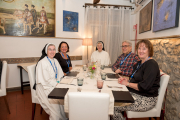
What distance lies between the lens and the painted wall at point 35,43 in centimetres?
366

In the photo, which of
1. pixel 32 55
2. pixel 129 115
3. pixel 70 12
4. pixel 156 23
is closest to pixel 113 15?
pixel 70 12

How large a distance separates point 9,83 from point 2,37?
4.45ft

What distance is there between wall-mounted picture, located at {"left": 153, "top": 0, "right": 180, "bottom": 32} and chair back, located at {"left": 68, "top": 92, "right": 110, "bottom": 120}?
1.88 m

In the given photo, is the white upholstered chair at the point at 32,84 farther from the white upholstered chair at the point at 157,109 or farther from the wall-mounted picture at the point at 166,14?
the wall-mounted picture at the point at 166,14

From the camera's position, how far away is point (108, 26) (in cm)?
457

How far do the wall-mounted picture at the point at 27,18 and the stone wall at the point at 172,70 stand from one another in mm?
3213

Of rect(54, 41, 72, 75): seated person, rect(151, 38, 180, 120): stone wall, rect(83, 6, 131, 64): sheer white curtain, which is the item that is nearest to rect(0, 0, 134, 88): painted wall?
rect(83, 6, 131, 64): sheer white curtain

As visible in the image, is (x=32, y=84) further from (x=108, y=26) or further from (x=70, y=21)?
(x=108, y=26)

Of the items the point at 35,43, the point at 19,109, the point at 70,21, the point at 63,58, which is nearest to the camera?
the point at 19,109

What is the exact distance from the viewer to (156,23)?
2.78 m

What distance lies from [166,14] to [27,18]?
359 cm

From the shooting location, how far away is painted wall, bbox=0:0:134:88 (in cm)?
366

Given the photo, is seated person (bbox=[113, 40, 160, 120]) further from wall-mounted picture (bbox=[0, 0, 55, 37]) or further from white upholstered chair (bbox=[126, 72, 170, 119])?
wall-mounted picture (bbox=[0, 0, 55, 37])

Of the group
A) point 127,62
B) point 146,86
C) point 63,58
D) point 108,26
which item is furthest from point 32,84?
point 108,26
